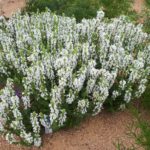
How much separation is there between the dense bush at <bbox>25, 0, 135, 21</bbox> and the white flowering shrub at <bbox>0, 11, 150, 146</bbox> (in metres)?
1.36

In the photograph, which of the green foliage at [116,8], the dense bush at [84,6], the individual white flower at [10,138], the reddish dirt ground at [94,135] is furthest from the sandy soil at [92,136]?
the green foliage at [116,8]

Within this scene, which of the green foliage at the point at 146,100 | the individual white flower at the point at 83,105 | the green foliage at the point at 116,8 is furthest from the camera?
the green foliage at the point at 116,8

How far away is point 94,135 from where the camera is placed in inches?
198

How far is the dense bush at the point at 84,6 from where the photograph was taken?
22.9 feet

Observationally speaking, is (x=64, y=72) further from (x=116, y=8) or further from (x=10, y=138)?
(x=116, y=8)

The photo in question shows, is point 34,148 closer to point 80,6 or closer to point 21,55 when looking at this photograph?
point 21,55

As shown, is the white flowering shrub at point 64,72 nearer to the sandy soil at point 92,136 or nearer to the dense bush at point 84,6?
the sandy soil at point 92,136

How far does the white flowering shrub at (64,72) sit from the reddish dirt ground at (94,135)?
0.16 meters

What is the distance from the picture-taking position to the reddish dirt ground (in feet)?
16.1

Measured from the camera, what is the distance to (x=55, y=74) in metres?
4.98

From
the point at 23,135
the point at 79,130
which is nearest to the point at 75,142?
the point at 79,130

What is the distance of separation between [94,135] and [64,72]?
0.90m

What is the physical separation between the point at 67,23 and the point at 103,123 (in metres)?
1.39

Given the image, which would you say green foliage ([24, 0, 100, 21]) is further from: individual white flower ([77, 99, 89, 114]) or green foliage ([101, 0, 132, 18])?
individual white flower ([77, 99, 89, 114])
